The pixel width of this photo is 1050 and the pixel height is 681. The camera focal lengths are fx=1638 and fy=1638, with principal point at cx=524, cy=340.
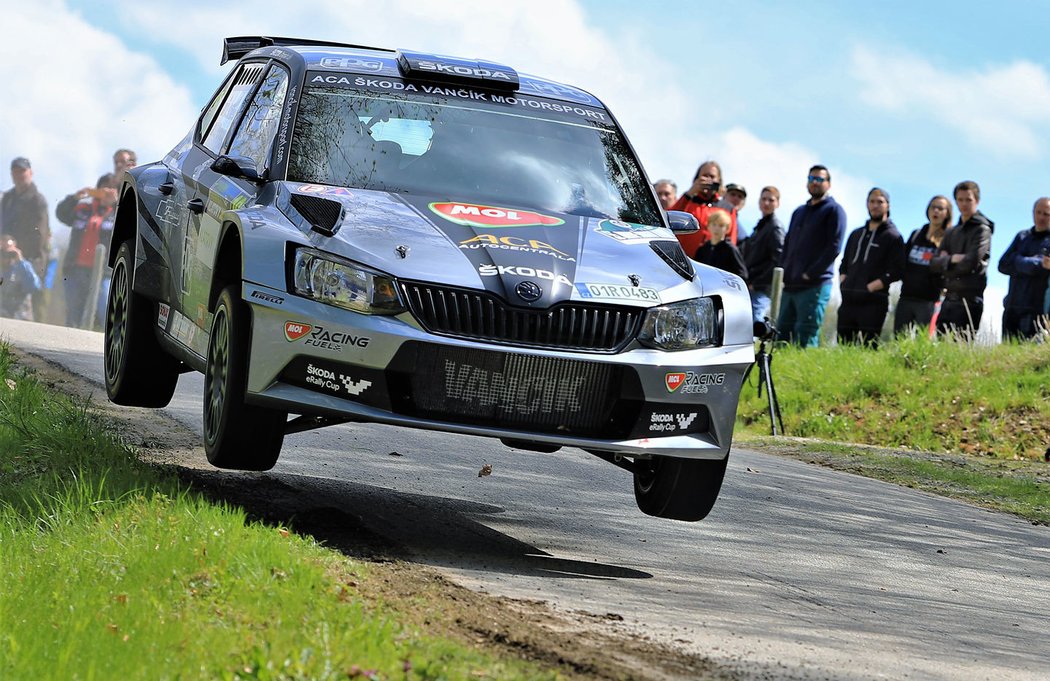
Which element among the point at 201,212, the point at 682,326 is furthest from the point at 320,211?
the point at 682,326

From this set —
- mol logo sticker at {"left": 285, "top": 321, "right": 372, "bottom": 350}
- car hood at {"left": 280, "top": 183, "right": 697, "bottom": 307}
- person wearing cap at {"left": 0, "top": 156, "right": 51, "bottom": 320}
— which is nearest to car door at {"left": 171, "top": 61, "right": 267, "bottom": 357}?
car hood at {"left": 280, "top": 183, "right": 697, "bottom": 307}

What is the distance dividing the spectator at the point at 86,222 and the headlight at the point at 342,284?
13705 mm

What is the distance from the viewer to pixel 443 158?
25.4 feet

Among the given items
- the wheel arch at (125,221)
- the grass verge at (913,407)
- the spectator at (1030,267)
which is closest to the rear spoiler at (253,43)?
the wheel arch at (125,221)

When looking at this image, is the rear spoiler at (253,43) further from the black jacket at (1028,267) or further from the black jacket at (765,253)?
the black jacket at (1028,267)

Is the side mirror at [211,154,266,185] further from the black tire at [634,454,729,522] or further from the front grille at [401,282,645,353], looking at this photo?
the black tire at [634,454,729,522]

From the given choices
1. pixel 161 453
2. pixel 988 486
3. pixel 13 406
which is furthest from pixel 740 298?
pixel 988 486

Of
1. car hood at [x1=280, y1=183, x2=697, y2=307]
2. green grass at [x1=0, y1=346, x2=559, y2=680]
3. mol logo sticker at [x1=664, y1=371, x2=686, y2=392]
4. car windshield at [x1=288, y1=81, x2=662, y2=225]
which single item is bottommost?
green grass at [x1=0, y1=346, x2=559, y2=680]

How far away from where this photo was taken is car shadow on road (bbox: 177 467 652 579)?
6.84m

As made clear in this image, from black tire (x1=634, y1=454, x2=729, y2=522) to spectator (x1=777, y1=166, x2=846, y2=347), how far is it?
10.4m

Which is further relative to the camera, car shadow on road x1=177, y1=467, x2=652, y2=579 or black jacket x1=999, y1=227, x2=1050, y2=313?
black jacket x1=999, y1=227, x2=1050, y2=313

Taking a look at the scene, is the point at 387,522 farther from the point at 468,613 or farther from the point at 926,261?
the point at 926,261

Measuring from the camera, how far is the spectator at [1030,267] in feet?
55.9

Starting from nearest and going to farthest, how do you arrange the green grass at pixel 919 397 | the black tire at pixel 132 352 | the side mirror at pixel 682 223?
the side mirror at pixel 682 223 < the black tire at pixel 132 352 < the green grass at pixel 919 397
